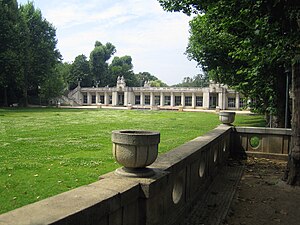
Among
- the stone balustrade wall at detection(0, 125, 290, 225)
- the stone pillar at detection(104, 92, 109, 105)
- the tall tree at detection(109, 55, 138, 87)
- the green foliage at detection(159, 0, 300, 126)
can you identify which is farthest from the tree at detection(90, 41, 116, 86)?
the stone balustrade wall at detection(0, 125, 290, 225)

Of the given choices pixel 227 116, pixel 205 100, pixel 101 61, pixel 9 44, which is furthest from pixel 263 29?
pixel 101 61

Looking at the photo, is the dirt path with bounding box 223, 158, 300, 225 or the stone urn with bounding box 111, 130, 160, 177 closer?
the stone urn with bounding box 111, 130, 160, 177

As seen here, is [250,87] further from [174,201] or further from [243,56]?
[174,201]

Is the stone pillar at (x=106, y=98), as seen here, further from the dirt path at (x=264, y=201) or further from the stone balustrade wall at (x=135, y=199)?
the stone balustrade wall at (x=135, y=199)

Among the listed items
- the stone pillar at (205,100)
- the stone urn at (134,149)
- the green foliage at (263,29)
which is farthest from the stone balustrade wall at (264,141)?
the stone pillar at (205,100)

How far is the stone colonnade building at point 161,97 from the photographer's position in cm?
6912

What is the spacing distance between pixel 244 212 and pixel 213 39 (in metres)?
15.1

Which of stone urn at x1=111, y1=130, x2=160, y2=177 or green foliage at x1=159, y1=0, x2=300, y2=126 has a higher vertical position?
green foliage at x1=159, y1=0, x2=300, y2=126

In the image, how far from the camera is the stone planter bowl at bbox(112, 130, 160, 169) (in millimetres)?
3400

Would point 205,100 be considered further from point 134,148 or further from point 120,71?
point 134,148

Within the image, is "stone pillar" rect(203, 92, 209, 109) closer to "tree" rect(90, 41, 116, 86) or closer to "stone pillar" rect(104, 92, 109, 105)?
"stone pillar" rect(104, 92, 109, 105)

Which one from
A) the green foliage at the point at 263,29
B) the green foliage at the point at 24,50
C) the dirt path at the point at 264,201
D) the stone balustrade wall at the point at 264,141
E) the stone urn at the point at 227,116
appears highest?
the green foliage at the point at 24,50

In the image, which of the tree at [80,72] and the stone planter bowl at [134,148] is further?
the tree at [80,72]

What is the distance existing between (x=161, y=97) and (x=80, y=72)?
26.0 meters
